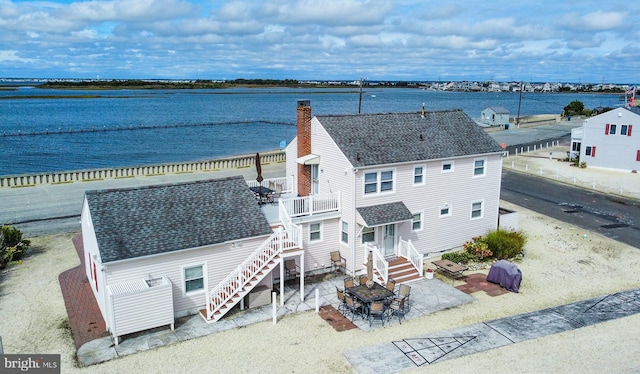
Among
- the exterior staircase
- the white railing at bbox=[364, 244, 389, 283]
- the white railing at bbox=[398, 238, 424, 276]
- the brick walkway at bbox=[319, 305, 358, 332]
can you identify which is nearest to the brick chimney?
the white railing at bbox=[364, 244, 389, 283]

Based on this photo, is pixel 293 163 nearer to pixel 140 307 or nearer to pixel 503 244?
pixel 503 244

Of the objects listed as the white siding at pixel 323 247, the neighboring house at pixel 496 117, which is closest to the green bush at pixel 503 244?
the white siding at pixel 323 247

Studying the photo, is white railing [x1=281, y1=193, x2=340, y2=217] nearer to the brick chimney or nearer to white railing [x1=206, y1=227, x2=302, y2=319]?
white railing [x1=206, y1=227, x2=302, y2=319]

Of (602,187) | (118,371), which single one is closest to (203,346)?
(118,371)

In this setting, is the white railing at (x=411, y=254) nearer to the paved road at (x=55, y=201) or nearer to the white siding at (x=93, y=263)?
the white siding at (x=93, y=263)

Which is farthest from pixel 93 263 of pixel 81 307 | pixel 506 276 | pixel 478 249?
pixel 478 249

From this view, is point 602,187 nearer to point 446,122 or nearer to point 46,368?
point 446,122
